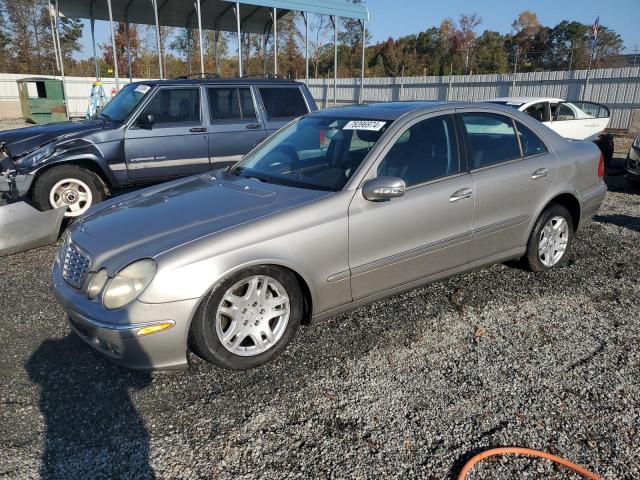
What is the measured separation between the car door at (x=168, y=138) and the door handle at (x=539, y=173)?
463 centimetres

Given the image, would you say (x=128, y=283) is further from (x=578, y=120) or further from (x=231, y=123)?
(x=578, y=120)

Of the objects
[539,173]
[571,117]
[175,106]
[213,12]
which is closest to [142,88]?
[175,106]

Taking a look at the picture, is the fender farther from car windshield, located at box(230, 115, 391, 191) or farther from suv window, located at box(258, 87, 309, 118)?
car windshield, located at box(230, 115, 391, 191)

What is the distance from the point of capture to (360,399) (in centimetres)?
279

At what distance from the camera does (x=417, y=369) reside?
309 cm

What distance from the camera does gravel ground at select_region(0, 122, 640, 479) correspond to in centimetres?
233

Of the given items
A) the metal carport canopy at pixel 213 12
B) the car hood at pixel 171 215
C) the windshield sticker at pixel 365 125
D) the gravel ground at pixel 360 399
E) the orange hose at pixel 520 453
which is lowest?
the gravel ground at pixel 360 399

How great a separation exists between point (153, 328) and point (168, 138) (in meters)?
4.78

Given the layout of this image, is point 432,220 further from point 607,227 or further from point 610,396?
point 607,227

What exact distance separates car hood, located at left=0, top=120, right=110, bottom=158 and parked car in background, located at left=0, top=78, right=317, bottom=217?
13 mm

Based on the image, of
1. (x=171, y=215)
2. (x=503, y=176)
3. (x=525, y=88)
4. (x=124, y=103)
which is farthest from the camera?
(x=525, y=88)

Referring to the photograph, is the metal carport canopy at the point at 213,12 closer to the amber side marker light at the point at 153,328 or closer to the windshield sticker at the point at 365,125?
the windshield sticker at the point at 365,125

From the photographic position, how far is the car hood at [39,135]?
6.36 meters

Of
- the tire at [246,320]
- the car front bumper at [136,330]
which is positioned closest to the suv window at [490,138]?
the tire at [246,320]
